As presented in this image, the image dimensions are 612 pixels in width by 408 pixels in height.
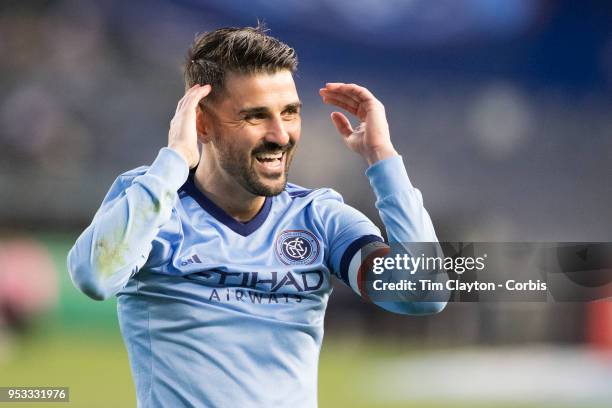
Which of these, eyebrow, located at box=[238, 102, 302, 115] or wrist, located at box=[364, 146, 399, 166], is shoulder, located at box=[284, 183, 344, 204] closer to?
wrist, located at box=[364, 146, 399, 166]

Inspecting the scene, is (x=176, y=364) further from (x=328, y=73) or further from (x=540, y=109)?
(x=540, y=109)

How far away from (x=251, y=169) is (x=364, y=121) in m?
0.36

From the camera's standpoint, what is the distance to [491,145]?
22.7 ft

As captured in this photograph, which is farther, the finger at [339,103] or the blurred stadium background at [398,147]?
the blurred stadium background at [398,147]

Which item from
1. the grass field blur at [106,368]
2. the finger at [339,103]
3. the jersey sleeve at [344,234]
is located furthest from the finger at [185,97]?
the grass field blur at [106,368]

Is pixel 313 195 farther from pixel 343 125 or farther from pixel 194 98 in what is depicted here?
pixel 194 98

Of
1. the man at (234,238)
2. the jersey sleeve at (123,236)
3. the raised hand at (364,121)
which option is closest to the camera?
the jersey sleeve at (123,236)

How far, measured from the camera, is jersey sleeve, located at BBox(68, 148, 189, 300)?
77.5 inches

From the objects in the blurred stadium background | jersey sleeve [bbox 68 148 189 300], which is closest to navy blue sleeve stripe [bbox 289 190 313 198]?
jersey sleeve [bbox 68 148 189 300]

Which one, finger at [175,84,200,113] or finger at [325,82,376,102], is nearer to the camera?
finger at [175,84,200,113]

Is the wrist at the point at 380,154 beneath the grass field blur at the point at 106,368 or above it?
beneath

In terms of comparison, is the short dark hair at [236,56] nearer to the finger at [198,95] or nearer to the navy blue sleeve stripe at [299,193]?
the finger at [198,95]

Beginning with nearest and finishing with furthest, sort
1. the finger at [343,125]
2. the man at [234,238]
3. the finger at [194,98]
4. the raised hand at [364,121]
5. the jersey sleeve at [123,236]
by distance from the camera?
the jersey sleeve at [123,236]
the man at [234,238]
the finger at [194,98]
the raised hand at [364,121]
the finger at [343,125]

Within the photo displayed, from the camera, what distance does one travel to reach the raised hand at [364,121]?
2307 mm
